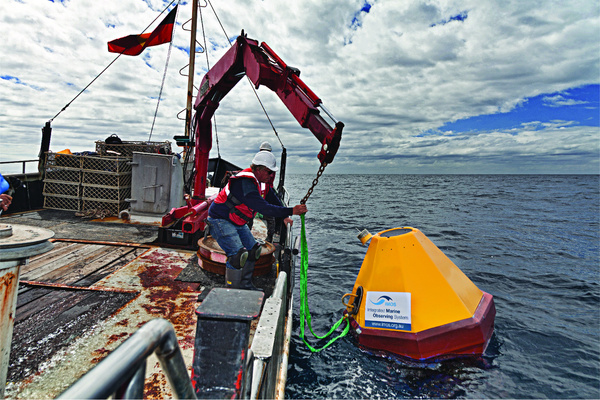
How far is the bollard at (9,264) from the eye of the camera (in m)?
1.75

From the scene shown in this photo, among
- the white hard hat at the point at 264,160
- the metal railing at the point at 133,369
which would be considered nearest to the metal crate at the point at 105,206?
the white hard hat at the point at 264,160

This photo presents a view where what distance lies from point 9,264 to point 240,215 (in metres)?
2.71

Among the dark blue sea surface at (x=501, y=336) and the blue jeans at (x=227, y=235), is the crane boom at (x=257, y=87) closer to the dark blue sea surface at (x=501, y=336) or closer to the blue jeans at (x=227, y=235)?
the blue jeans at (x=227, y=235)

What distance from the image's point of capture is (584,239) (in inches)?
550

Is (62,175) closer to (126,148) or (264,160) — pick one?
(126,148)

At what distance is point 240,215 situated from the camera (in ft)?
14.3

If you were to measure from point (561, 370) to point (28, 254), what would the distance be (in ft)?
20.8

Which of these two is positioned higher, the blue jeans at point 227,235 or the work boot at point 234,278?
the blue jeans at point 227,235

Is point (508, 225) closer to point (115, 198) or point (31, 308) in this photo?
point (115, 198)

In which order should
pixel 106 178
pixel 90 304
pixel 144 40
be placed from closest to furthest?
pixel 90 304, pixel 106 178, pixel 144 40

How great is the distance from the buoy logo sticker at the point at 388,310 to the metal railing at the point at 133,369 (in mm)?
3430

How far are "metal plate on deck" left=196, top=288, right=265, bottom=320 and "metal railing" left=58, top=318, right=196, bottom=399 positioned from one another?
53cm

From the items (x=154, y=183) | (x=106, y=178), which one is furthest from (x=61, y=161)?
(x=154, y=183)

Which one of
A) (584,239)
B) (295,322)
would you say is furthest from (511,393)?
(584,239)
